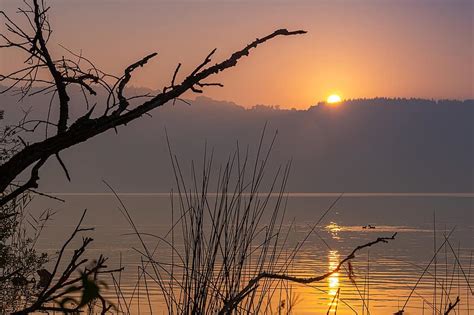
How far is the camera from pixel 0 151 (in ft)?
25.5

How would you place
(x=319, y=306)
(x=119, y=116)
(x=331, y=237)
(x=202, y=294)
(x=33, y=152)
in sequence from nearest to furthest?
(x=33, y=152), (x=119, y=116), (x=202, y=294), (x=319, y=306), (x=331, y=237)

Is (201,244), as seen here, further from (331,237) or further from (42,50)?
(331,237)

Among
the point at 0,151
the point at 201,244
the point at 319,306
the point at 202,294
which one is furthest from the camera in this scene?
the point at 319,306

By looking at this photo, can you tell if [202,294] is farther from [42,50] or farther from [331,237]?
[331,237]

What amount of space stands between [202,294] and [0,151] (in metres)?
4.63

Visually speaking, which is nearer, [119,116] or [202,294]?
[119,116]

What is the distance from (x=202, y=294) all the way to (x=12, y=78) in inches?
65.8

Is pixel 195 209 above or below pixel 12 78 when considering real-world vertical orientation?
below

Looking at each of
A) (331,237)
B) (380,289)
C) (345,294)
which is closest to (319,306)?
(345,294)

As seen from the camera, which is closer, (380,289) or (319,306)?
(319,306)

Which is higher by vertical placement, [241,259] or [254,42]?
[254,42]

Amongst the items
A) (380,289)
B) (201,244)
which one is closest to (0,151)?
(201,244)

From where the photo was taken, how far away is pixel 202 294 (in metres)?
3.62

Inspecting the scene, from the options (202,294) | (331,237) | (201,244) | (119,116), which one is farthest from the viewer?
(331,237)
